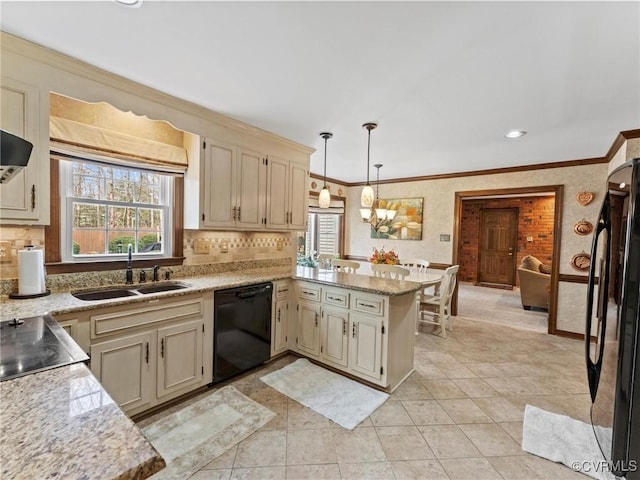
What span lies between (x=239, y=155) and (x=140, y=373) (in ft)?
6.83

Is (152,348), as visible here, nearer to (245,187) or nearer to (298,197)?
(245,187)

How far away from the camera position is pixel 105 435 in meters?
0.75

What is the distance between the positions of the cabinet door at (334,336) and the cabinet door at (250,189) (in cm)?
122

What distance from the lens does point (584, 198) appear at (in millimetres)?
4004

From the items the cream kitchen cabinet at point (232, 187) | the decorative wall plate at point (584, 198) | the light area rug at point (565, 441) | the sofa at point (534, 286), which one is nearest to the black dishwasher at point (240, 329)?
the cream kitchen cabinet at point (232, 187)

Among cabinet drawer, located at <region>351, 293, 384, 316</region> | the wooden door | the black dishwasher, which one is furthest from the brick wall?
the black dishwasher

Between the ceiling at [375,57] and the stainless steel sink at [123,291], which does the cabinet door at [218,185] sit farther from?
the stainless steel sink at [123,291]

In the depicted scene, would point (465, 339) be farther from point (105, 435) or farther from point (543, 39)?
point (105, 435)

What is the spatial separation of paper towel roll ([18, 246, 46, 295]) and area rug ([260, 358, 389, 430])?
187 cm

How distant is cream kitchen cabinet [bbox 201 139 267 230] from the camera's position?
2.80 m

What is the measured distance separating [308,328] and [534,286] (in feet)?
15.4

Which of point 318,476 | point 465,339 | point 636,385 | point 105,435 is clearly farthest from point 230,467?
point 465,339

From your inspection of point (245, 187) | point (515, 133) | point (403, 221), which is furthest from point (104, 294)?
point (403, 221)

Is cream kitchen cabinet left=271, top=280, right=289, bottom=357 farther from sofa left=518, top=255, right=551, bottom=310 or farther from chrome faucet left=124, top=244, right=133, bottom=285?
sofa left=518, top=255, right=551, bottom=310
